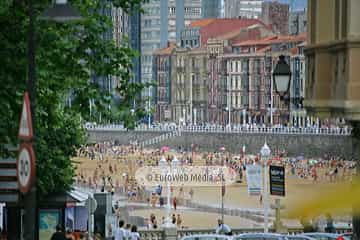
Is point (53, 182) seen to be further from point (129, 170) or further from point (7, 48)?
point (129, 170)

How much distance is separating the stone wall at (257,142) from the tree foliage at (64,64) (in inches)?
4282

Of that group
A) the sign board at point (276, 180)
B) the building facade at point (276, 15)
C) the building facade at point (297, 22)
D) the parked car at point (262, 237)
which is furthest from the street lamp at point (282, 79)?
the building facade at point (276, 15)

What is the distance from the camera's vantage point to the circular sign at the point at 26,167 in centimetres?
718

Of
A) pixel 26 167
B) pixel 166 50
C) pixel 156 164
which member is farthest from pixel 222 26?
pixel 26 167

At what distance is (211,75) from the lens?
167 meters

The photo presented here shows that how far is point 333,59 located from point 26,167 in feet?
16.1

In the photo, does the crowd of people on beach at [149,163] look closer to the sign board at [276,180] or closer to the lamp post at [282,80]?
the sign board at [276,180]

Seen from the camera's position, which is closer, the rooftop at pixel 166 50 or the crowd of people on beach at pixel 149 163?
the crowd of people on beach at pixel 149 163

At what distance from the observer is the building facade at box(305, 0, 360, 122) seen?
1044 centimetres

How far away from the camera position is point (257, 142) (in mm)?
137125

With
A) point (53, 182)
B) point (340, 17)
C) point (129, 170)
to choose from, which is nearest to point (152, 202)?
point (129, 170)

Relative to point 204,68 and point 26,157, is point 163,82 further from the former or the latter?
point 26,157

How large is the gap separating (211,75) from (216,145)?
25715 millimetres

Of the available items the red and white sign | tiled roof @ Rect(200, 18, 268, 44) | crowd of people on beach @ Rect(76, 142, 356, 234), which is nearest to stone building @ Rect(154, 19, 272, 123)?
tiled roof @ Rect(200, 18, 268, 44)
